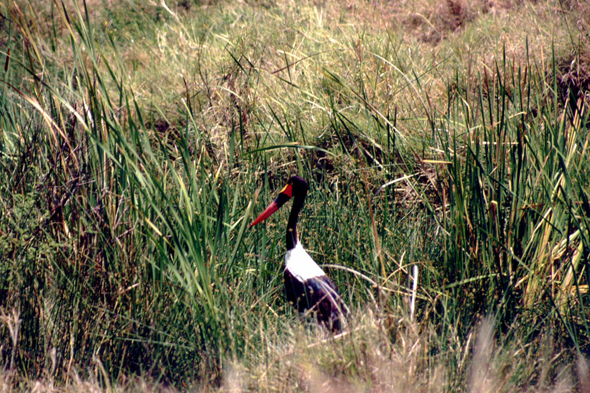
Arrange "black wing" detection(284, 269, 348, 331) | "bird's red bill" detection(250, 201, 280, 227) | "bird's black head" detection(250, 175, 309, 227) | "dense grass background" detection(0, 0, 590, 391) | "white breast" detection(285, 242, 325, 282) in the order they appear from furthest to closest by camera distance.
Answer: "bird's black head" detection(250, 175, 309, 227), "bird's red bill" detection(250, 201, 280, 227), "white breast" detection(285, 242, 325, 282), "black wing" detection(284, 269, 348, 331), "dense grass background" detection(0, 0, 590, 391)

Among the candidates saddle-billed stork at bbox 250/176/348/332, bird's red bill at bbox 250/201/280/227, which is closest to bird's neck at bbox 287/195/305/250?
saddle-billed stork at bbox 250/176/348/332

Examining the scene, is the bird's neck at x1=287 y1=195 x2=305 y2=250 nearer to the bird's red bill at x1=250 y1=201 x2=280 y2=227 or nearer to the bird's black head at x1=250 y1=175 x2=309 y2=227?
the bird's black head at x1=250 y1=175 x2=309 y2=227

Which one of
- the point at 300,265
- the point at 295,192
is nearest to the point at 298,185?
the point at 295,192

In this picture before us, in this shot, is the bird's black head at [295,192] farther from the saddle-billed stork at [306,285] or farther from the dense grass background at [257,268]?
the dense grass background at [257,268]

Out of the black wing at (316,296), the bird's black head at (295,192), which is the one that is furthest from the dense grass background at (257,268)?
Answer: the bird's black head at (295,192)

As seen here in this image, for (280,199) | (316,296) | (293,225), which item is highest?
(280,199)

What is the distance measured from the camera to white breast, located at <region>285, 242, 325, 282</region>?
2.68 meters

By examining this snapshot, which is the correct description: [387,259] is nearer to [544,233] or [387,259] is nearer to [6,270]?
[544,233]

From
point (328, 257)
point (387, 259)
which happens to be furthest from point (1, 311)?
point (387, 259)

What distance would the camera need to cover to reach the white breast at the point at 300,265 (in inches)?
105

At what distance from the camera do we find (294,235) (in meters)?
2.90

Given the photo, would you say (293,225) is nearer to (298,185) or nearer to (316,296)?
(298,185)

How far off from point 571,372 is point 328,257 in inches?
50.0

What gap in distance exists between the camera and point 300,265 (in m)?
2.74
